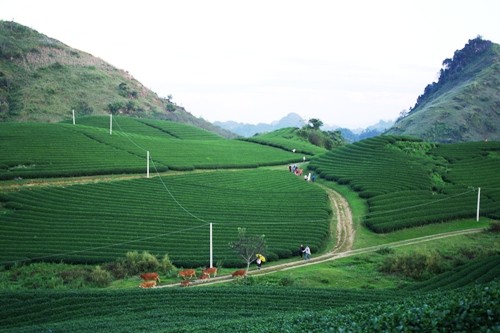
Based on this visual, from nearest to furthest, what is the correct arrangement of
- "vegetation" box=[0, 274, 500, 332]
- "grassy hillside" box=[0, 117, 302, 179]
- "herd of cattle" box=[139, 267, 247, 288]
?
"vegetation" box=[0, 274, 500, 332], "herd of cattle" box=[139, 267, 247, 288], "grassy hillside" box=[0, 117, 302, 179]

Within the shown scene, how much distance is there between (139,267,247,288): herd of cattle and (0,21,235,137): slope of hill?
6388 centimetres

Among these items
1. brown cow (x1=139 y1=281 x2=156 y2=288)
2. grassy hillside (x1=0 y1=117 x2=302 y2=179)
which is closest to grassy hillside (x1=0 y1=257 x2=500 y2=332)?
brown cow (x1=139 y1=281 x2=156 y2=288)

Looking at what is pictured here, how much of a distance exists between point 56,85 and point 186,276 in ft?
254

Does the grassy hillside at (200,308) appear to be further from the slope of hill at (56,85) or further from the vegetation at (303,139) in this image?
the slope of hill at (56,85)

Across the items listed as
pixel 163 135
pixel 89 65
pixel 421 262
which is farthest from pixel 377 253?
pixel 89 65

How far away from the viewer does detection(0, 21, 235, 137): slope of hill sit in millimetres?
87562

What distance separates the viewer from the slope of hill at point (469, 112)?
4077 inches

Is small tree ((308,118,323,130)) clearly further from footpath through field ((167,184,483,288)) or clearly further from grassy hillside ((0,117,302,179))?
footpath through field ((167,184,483,288))

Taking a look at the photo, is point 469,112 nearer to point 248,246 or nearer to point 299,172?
point 299,172

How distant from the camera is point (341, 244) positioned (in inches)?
1447

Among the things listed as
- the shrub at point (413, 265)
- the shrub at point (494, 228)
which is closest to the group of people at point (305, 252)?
the shrub at point (413, 265)

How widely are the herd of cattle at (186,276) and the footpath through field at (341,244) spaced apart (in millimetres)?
346

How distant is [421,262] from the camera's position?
3023 cm

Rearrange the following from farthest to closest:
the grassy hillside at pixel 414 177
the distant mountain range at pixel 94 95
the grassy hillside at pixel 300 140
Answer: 1. the distant mountain range at pixel 94 95
2. the grassy hillside at pixel 300 140
3. the grassy hillside at pixel 414 177
